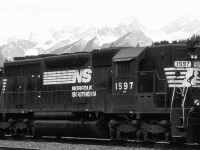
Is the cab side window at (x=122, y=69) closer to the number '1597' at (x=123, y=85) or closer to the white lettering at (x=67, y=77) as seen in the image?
the number '1597' at (x=123, y=85)

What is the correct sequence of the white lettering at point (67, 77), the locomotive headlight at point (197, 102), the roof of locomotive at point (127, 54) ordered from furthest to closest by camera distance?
the white lettering at point (67, 77) → the roof of locomotive at point (127, 54) → the locomotive headlight at point (197, 102)

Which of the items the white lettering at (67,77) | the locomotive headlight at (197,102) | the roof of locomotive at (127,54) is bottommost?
the locomotive headlight at (197,102)

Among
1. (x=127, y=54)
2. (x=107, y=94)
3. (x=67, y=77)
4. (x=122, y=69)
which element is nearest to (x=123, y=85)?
(x=122, y=69)

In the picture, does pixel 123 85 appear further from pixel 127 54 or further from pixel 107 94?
pixel 127 54

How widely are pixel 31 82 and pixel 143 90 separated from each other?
6.44 meters

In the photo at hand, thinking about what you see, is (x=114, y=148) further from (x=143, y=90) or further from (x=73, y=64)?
(x=73, y=64)

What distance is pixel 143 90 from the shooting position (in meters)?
17.7

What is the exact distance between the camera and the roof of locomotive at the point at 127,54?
58.2 feet

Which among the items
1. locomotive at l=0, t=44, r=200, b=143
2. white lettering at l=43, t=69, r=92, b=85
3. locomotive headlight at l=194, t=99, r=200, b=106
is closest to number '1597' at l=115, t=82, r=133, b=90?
locomotive at l=0, t=44, r=200, b=143

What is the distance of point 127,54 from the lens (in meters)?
18.0

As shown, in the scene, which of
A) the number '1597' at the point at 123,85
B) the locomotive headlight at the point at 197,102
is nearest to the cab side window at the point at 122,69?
the number '1597' at the point at 123,85

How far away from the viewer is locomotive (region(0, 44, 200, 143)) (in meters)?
16.9

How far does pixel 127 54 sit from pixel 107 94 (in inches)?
71.5

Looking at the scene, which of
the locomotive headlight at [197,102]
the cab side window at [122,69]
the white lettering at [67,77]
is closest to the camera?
the locomotive headlight at [197,102]
